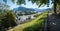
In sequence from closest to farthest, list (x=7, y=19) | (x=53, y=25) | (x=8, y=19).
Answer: (x=53, y=25), (x=7, y=19), (x=8, y=19)

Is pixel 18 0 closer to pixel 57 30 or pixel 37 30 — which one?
→ pixel 37 30

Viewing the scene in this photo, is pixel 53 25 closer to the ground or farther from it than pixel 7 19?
farther from it

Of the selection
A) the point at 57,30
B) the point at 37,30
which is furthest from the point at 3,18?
the point at 57,30

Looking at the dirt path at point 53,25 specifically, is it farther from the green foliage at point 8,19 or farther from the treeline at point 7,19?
the green foliage at point 8,19

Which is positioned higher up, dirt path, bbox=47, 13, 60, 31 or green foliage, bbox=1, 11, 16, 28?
dirt path, bbox=47, 13, 60, 31

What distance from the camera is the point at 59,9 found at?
35312mm

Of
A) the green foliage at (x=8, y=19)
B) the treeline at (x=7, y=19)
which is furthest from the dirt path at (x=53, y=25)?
the green foliage at (x=8, y=19)

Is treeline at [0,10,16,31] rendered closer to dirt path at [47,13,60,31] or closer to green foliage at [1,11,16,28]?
green foliage at [1,11,16,28]

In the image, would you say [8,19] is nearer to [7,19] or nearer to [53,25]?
[7,19]

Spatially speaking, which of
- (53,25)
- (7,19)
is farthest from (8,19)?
(53,25)

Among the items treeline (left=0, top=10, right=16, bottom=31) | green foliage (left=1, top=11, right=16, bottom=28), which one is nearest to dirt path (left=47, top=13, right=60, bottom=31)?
treeline (left=0, top=10, right=16, bottom=31)

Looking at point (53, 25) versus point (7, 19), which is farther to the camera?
point (7, 19)

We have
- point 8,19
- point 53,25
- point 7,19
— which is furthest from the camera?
point 8,19

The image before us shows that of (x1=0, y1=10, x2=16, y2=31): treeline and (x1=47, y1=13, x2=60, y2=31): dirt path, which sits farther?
(x1=0, y1=10, x2=16, y2=31): treeline
